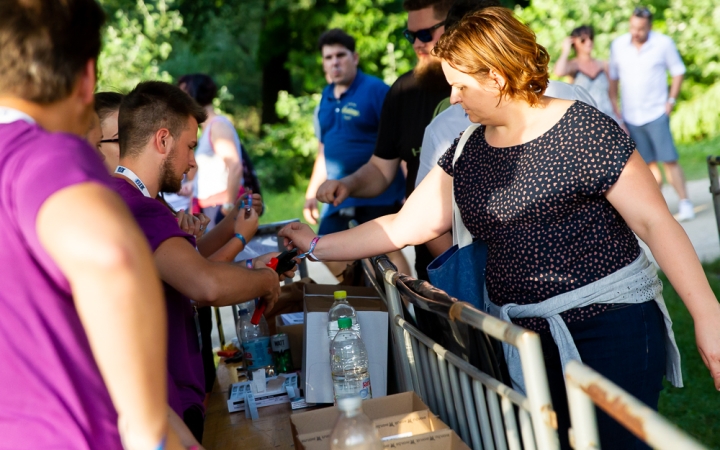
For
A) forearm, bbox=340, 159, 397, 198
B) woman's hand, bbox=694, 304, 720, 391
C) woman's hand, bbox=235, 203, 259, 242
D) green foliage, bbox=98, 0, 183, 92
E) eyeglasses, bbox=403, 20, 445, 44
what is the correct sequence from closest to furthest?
woman's hand, bbox=694, 304, 720, 391 < woman's hand, bbox=235, 203, 259, 242 < eyeglasses, bbox=403, 20, 445, 44 < forearm, bbox=340, 159, 397, 198 < green foliage, bbox=98, 0, 183, 92

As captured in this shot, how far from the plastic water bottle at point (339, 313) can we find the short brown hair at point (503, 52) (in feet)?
3.31

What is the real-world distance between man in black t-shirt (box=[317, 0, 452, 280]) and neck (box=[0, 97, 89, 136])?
8.45 feet

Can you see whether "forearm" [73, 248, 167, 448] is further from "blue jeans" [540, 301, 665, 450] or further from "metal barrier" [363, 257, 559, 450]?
"blue jeans" [540, 301, 665, 450]

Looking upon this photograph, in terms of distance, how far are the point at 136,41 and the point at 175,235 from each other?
15607 millimetres

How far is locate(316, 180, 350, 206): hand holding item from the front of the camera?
4008 mm

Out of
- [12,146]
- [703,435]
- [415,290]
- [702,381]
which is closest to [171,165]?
[415,290]

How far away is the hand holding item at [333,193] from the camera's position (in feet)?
13.1

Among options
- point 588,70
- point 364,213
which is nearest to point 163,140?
point 364,213

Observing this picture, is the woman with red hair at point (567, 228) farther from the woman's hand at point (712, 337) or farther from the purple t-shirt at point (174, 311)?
the purple t-shirt at point (174, 311)

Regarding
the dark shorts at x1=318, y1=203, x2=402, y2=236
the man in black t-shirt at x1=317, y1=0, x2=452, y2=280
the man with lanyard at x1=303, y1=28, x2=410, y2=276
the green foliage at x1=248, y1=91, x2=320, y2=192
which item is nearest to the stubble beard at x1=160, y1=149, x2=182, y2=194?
the man in black t-shirt at x1=317, y1=0, x2=452, y2=280

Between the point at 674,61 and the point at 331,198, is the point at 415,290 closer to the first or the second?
the point at 331,198

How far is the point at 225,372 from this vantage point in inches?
158

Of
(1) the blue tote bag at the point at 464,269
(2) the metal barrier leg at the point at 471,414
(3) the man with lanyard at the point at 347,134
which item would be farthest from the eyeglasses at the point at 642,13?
(2) the metal barrier leg at the point at 471,414

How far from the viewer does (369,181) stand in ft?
14.7
